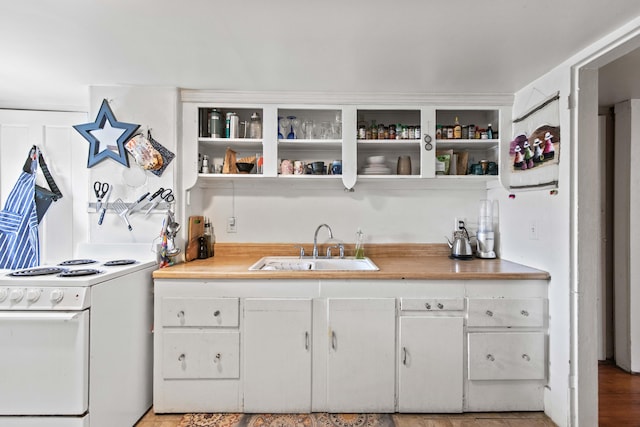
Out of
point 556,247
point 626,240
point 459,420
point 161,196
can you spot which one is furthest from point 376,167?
point 626,240

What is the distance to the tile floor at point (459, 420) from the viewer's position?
1.81 m

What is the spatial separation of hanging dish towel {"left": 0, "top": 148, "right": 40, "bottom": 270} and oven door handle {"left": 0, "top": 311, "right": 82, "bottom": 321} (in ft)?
3.80

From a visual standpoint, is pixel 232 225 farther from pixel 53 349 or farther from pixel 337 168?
pixel 53 349

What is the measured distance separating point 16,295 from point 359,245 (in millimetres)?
2067

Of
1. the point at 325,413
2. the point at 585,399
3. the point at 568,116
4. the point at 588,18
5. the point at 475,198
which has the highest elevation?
the point at 588,18

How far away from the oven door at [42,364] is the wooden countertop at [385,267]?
1.68ft

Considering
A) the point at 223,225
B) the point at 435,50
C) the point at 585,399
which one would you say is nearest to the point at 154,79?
the point at 223,225

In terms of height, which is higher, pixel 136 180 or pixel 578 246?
pixel 136 180

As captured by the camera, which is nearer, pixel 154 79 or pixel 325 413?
pixel 325 413

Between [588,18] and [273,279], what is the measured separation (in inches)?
79.5

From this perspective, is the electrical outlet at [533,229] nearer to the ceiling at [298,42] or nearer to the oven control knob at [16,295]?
the ceiling at [298,42]

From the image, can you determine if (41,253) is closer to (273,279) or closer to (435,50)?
(273,279)

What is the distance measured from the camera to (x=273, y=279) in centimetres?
190

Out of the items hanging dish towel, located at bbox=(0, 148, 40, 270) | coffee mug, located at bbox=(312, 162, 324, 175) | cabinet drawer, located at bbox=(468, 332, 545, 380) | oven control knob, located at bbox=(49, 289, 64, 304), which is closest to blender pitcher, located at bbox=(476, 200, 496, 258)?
cabinet drawer, located at bbox=(468, 332, 545, 380)
